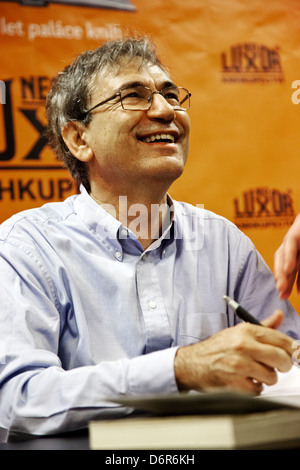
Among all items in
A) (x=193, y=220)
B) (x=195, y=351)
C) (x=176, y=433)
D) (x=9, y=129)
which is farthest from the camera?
(x=9, y=129)

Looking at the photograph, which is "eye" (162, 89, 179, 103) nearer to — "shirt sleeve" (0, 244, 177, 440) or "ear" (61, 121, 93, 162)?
"ear" (61, 121, 93, 162)

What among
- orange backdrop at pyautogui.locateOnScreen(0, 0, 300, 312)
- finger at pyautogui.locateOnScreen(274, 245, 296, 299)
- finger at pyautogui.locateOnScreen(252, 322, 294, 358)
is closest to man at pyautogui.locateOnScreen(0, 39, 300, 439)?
finger at pyautogui.locateOnScreen(252, 322, 294, 358)

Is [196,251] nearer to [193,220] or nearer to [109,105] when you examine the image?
[193,220]

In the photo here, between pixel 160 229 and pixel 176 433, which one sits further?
pixel 160 229

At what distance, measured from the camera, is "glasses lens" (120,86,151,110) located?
1.67 metres

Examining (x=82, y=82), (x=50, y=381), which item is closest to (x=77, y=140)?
(x=82, y=82)

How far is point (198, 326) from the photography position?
4.92 ft

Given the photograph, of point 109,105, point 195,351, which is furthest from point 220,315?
point 109,105

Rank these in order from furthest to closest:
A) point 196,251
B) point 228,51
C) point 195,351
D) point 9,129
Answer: point 228,51
point 9,129
point 196,251
point 195,351

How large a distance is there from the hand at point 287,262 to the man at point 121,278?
15 cm

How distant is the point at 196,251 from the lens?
1.65 m

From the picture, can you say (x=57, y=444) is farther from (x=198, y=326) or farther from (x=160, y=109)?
(x=160, y=109)

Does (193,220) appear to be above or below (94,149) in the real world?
below

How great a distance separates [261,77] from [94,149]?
38.2 inches
